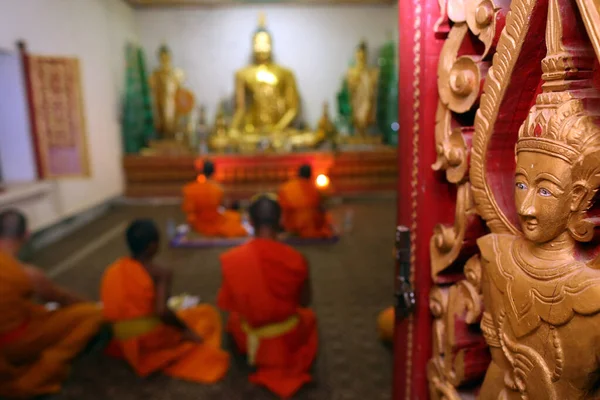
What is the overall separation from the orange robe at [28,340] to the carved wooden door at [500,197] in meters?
2.10

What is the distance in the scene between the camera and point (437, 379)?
125 centimetres

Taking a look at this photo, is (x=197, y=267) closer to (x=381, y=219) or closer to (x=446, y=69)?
(x=381, y=219)

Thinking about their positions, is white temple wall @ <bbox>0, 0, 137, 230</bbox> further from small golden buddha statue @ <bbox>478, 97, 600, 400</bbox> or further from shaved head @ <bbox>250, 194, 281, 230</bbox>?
small golden buddha statue @ <bbox>478, 97, 600, 400</bbox>

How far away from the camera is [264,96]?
9.41 metres

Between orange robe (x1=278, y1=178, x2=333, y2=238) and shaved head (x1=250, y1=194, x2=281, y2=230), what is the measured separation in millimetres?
2384

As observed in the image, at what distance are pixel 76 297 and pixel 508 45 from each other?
9.63 ft

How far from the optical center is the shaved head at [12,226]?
257 cm

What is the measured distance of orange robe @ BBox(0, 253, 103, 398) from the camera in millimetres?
2416

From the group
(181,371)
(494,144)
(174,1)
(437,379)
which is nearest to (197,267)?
(181,371)

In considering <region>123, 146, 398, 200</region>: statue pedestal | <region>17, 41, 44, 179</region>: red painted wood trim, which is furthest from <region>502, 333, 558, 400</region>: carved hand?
<region>123, 146, 398, 200</region>: statue pedestal

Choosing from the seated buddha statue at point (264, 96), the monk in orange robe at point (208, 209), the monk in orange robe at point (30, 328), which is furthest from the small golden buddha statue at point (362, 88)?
the monk in orange robe at point (30, 328)

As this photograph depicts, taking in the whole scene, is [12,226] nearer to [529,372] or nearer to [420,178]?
[420,178]

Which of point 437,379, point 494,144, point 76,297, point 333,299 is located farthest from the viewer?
point 333,299

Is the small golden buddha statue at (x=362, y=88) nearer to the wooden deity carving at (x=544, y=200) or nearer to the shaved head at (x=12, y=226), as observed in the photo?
the shaved head at (x=12, y=226)
